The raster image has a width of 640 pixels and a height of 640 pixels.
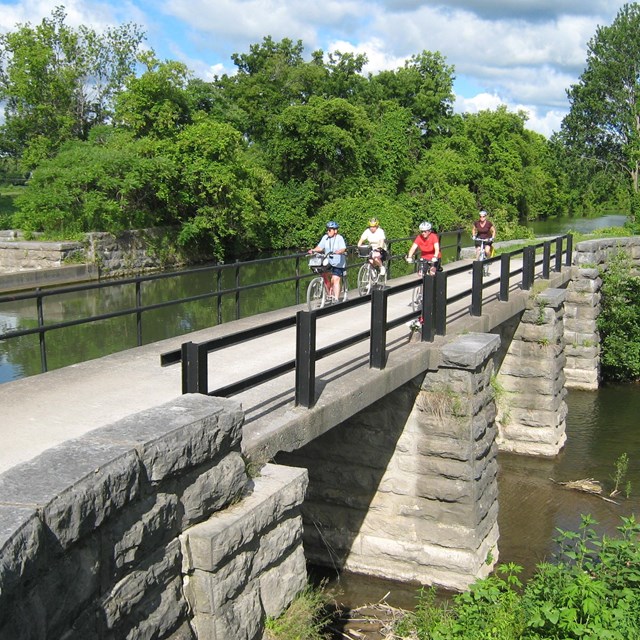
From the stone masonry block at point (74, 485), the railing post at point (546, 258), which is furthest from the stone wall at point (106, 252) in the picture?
the stone masonry block at point (74, 485)

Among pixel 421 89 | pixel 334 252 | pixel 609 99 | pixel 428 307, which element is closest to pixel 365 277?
pixel 334 252

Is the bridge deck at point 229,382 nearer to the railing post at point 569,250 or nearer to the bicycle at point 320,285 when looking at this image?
the bicycle at point 320,285

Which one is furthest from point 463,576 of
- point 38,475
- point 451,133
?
point 451,133

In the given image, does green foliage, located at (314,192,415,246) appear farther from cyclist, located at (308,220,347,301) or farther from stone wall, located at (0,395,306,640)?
stone wall, located at (0,395,306,640)

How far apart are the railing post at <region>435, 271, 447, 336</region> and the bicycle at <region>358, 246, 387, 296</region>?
3.65 metres

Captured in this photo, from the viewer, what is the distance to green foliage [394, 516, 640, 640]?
5.22 m

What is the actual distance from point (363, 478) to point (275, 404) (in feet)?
10.4

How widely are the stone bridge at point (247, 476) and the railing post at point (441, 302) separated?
208mm

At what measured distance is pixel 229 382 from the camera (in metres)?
7.22

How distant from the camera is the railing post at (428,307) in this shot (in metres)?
8.33

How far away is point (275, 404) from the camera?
6.07 m

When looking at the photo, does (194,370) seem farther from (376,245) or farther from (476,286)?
(376,245)

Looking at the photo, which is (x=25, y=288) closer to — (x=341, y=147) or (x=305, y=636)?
(x=305, y=636)

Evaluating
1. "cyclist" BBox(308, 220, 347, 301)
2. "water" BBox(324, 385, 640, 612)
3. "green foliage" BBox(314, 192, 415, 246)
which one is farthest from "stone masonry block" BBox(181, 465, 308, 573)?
"green foliage" BBox(314, 192, 415, 246)
